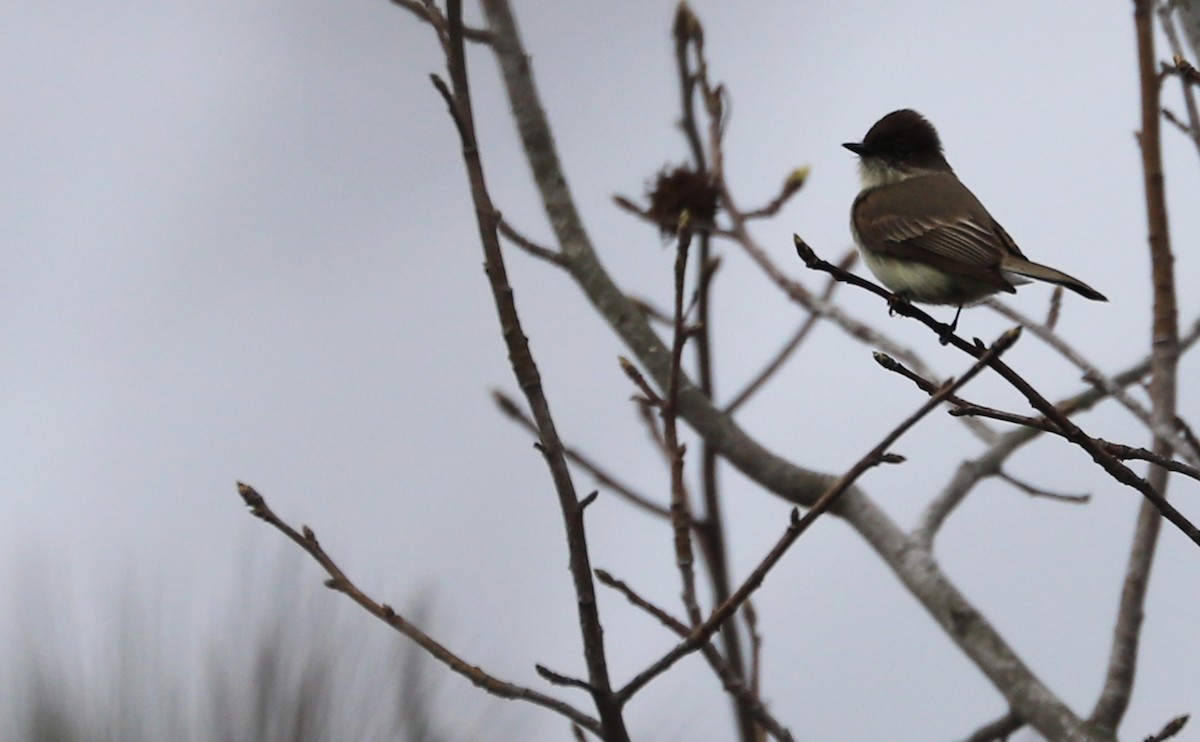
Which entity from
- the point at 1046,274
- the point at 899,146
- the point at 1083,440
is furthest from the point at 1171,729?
the point at 899,146

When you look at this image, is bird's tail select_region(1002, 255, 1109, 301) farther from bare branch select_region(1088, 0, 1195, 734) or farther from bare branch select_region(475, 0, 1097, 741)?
bare branch select_region(475, 0, 1097, 741)

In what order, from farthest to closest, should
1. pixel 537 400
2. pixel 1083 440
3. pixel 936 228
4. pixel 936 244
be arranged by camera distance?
1. pixel 936 228
2. pixel 936 244
3. pixel 1083 440
4. pixel 537 400

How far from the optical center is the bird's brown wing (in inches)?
143

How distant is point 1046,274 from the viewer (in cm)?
344

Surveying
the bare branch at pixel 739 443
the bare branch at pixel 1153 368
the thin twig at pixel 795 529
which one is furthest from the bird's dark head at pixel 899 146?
the thin twig at pixel 795 529

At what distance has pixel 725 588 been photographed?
3803 mm

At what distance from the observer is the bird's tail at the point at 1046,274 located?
310 cm

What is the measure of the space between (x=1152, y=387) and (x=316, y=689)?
2131 mm

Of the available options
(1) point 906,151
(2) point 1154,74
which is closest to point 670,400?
(2) point 1154,74

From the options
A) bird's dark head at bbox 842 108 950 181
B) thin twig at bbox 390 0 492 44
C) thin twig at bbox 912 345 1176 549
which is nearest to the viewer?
thin twig at bbox 390 0 492 44

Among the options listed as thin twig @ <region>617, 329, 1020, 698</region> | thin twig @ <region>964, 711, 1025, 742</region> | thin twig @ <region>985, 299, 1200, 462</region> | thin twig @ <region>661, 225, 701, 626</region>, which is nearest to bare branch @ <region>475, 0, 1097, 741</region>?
thin twig @ <region>964, 711, 1025, 742</region>

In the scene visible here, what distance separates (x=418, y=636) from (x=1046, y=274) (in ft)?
6.71

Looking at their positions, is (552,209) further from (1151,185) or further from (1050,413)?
(1050,413)

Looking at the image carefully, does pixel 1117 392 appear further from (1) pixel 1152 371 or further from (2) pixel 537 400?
(2) pixel 537 400
